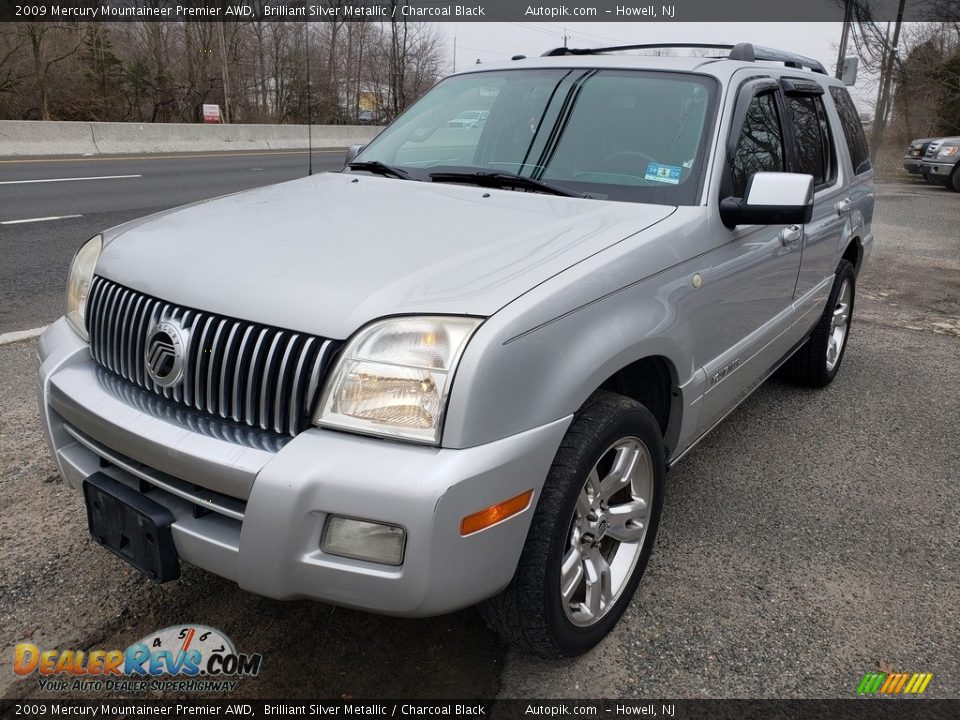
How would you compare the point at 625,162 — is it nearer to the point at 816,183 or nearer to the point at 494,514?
the point at 816,183

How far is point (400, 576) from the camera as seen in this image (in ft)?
6.03

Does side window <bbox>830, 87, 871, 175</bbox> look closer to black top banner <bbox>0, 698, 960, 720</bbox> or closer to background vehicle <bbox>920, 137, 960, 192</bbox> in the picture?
black top banner <bbox>0, 698, 960, 720</bbox>

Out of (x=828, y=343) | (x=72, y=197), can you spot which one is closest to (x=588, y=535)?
(x=828, y=343)

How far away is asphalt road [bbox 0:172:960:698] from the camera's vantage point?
2336 mm

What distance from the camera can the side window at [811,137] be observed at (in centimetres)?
380

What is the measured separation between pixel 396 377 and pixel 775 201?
158 cm

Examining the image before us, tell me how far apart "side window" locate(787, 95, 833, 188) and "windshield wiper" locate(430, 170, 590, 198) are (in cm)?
147

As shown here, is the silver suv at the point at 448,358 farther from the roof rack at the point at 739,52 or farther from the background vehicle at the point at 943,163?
the background vehicle at the point at 943,163

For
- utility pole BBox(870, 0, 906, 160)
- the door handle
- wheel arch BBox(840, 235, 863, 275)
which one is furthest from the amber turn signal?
utility pole BBox(870, 0, 906, 160)

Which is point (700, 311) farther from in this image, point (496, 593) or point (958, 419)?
point (958, 419)

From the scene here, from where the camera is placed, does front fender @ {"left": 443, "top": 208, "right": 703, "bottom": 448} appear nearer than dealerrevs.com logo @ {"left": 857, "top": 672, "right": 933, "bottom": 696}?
Yes

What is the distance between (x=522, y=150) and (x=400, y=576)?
196 centimetres

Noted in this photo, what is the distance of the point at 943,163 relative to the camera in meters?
17.8

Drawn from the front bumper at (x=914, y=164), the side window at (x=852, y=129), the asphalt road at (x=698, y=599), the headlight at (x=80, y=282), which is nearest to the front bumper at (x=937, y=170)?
the front bumper at (x=914, y=164)
